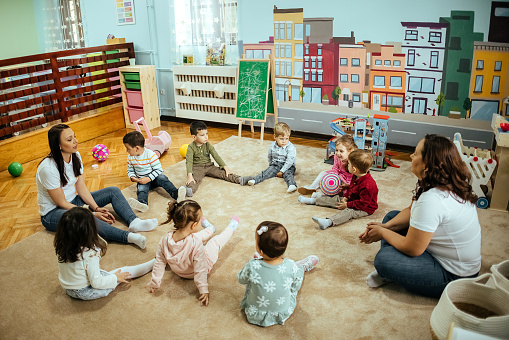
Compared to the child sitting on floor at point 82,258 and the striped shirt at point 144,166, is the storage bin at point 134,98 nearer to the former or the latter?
the striped shirt at point 144,166

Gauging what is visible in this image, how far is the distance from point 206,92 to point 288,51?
132 cm

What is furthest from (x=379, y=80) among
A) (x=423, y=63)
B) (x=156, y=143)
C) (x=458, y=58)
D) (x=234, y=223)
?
(x=234, y=223)

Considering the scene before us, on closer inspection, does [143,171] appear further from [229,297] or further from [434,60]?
[434,60]

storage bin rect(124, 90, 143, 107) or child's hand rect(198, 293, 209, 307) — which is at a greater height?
storage bin rect(124, 90, 143, 107)

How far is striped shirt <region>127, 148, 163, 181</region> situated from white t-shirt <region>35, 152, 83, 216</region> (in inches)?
26.4

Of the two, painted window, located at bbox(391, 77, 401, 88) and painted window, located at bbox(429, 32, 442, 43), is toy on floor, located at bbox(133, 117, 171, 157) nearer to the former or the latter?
painted window, located at bbox(391, 77, 401, 88)

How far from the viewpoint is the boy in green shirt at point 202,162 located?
Answer: 390 cm

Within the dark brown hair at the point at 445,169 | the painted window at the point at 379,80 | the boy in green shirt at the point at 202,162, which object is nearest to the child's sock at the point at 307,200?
the boy in green shirt at the point at 202,162

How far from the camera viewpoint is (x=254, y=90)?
→ 5223 millimetres

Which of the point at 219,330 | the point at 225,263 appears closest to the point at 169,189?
the point at 225,263

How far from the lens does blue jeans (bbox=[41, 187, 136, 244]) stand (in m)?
2.93

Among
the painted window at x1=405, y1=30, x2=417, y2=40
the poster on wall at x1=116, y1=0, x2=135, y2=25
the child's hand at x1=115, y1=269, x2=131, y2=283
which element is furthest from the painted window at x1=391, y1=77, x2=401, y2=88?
the poster on wall at x1=116, y1=0, x2=135, y2=25

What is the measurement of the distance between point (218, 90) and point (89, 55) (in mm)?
2072

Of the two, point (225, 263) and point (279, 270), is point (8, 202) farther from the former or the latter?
point (279, 270)
